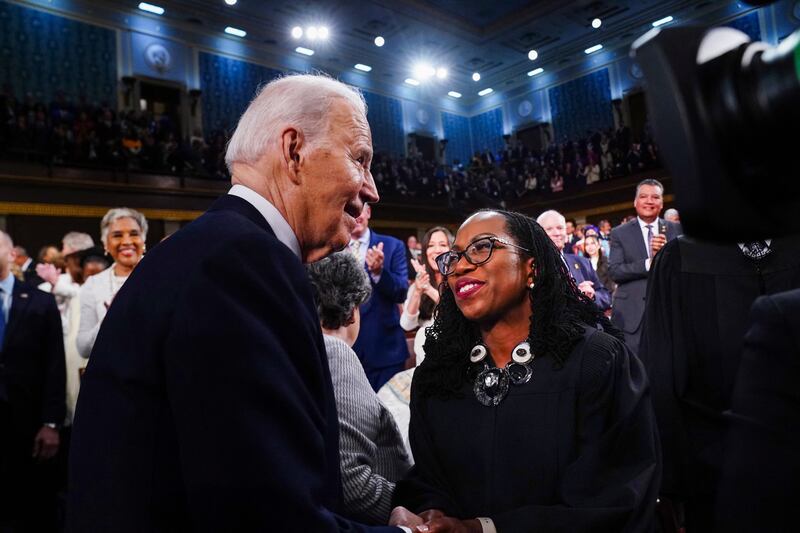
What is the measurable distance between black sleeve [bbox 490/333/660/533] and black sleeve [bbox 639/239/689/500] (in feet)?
1.98

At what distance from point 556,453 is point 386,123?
61.9 ft

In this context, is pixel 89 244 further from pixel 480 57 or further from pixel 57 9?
pixel 480 57

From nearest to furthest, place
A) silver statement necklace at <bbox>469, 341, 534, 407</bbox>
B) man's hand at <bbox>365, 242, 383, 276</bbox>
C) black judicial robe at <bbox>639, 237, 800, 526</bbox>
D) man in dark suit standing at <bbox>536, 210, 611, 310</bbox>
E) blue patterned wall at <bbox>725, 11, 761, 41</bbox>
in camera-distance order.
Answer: silver statement necklace at <bbox>469, 341, 534, 407</bbox>, black judicial robe at <bbox>639, 237, 800, 526</bbox>, man's hand at <bbox>365, 242, 383, 276</bbox>, man in dark suit standing at <bbox>536, 210, 611, 310</bbox>, blue patterned wall at <bbox>725, 11, 761, 41</bbox>

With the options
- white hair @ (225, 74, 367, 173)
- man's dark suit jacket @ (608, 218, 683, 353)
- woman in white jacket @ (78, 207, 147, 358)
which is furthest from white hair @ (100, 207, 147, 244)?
man's dark suit jacket @ (608, 218, 683, 353)

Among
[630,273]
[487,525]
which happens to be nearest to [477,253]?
[487,525]

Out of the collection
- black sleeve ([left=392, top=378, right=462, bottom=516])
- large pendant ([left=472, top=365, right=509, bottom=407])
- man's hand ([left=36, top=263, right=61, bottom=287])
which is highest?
man's hand ([left=36, top=263, right=61, bottom=287])

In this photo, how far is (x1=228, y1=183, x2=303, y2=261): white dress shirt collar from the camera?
1127mm

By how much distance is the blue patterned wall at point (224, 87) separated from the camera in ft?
51.8

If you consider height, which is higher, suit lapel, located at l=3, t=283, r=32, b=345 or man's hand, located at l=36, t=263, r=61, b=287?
man's hand, located at l=36, t=263, r=61, b=287

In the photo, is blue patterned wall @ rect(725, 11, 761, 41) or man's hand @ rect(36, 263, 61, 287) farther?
blue patterned wall @ rect(725, 11, 761, 41)

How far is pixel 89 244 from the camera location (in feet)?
17.7

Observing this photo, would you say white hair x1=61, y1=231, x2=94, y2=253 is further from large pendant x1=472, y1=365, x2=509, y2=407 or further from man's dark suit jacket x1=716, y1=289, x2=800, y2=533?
man's dark suit jacket x1=716, y1=289, x2=800, y2=533

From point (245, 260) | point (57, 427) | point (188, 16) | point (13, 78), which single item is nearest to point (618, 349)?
point (245, 260)

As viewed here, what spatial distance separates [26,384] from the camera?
10.9 feet
